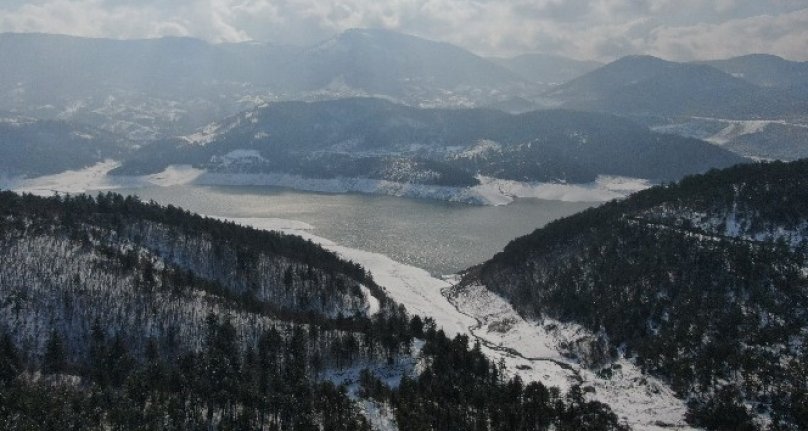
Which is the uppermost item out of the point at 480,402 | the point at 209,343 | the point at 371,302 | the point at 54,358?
the point at 371,302

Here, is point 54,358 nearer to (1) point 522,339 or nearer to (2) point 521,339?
(2) point 521,339

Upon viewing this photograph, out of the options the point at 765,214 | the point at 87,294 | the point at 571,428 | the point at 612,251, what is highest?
the point at 765,214

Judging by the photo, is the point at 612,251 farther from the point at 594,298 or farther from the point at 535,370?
the point at 535,370

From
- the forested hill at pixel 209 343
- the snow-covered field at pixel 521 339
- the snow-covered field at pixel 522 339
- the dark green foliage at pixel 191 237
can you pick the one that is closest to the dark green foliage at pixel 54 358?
the forested hill at pixel 209 343

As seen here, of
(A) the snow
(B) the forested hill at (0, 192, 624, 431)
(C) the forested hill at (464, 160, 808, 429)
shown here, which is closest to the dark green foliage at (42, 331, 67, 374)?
(B) the forested hill at (0, 192, 624, 431)

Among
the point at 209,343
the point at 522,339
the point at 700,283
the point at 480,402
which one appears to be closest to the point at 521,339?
the point at 522,339

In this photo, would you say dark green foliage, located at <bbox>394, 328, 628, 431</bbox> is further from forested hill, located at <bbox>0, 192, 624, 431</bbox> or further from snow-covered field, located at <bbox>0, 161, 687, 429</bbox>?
snow-covered field, located at <bbox>0, 161, 687, 429</bbox>

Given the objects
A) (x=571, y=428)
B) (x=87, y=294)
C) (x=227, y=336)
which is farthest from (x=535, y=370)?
(x=87, y=294)
